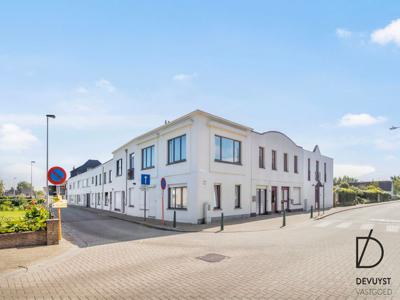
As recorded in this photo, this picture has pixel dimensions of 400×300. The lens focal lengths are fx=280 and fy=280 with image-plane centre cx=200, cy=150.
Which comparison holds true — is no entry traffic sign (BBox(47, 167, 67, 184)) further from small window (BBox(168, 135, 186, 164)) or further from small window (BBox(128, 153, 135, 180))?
small window (BBox(128, 153, 135, 180))

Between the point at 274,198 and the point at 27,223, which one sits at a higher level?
the point at 27,223

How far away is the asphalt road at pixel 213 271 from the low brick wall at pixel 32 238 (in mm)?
1449

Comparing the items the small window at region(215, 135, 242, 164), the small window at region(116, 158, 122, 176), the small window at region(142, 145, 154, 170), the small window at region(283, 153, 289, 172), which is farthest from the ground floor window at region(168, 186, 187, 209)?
the small window at region(116, 158, 122, 176)

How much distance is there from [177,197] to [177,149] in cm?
331

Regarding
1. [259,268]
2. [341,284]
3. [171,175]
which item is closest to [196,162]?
[171,175]

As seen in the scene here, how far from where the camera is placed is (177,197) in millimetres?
19125

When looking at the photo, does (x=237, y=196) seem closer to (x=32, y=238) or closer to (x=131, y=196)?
(x=131, y=196)

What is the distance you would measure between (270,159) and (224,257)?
648 inches

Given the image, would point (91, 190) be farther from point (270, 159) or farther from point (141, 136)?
point (270, 159)

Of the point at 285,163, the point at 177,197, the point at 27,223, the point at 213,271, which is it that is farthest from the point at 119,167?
the point at 213,271

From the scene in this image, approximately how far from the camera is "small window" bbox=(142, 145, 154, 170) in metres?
23.3

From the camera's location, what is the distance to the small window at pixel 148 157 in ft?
76.3

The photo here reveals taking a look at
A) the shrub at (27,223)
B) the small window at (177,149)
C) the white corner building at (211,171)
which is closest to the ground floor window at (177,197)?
the white corner building at (211,171)

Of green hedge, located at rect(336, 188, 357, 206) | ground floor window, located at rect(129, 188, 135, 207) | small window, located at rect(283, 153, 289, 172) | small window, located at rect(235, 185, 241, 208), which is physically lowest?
green hedge, located at rect(336, 188, 357, 206)
